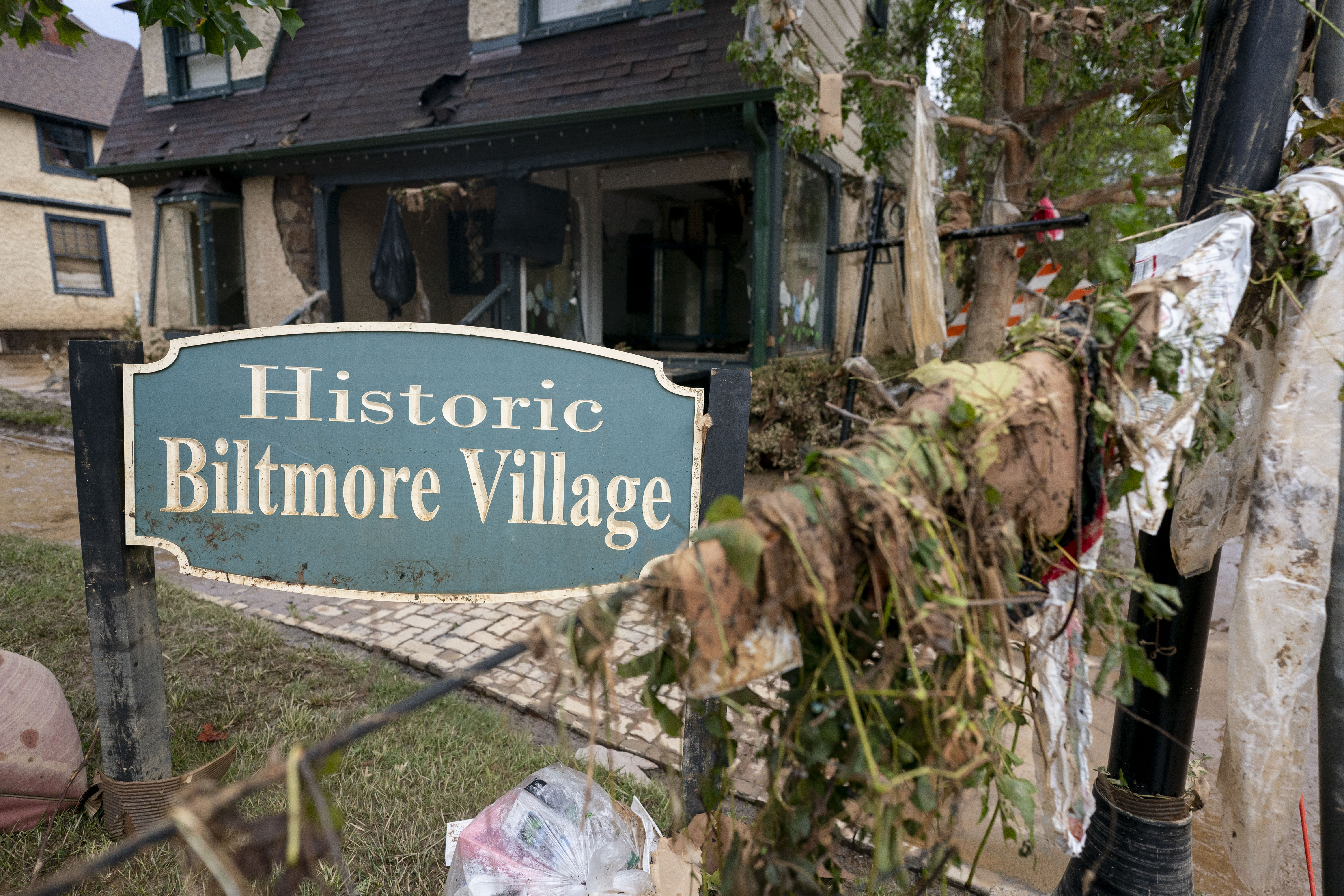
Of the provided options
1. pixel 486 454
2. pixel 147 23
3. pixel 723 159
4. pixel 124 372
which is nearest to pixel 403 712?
pixel 486 454

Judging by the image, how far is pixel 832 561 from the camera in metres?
0.92

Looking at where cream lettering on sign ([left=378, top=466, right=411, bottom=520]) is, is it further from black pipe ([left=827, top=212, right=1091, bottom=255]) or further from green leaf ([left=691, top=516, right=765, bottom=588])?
black pipe ([left=827, top=212, right=1091, bottom=255])

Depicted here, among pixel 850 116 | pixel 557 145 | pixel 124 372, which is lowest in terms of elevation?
pixel 124 372

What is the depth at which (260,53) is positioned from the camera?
30.8ft

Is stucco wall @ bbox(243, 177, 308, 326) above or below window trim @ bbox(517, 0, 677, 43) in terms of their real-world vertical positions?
below

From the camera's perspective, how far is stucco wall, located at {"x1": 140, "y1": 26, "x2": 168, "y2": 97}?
9.90 m

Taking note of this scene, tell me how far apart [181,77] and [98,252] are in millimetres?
11282

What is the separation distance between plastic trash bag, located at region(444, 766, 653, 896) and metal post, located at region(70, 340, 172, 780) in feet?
3.58

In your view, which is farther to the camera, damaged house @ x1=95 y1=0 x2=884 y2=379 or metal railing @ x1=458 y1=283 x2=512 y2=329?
metal railing @ x1=458 y1=283 x2=512 y2=329

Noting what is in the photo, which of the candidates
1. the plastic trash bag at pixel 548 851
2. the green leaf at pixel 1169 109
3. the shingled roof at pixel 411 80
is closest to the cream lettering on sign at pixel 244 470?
the plastic trash bag at pixel 548 851

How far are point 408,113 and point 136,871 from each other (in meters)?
7.76

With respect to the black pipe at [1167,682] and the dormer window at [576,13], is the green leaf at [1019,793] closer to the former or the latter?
the black pipe at [1167,682]

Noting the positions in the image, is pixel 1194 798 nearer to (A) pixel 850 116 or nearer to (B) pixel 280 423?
(B) pixel 280 423

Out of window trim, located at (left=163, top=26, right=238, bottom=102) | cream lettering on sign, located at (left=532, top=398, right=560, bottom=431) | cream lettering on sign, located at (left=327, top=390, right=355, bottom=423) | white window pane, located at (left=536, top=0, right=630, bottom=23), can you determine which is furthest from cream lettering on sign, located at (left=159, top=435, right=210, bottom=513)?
window trim, located at (left=163, top=26, right=238, bottom=102)
